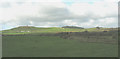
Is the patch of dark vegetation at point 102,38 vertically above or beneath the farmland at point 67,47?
above

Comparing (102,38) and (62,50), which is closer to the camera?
(62,50)

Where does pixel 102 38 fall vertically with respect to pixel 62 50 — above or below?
above

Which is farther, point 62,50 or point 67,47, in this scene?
point 67,47

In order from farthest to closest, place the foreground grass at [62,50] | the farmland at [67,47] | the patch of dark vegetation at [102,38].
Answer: the patch of dark vegetation at [102,38]
the farmland at [67,47]
the foreground grass at [62,50]

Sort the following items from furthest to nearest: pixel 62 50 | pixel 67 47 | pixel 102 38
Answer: pixel 102 38 < pixel 67 47 < pixel 62 50

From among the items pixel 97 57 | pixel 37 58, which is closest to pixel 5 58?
pixel 37 58

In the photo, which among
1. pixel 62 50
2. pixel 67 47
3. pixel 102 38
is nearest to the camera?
pixel 62 50

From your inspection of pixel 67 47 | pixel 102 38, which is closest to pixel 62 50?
pixel 67 47

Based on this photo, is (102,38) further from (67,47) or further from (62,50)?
(62,50)

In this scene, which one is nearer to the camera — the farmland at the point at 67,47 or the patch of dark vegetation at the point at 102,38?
the farmland at the point at 67,47

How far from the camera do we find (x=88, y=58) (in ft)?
51.7

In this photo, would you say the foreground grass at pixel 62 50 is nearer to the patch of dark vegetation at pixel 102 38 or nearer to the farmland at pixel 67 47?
the farmland at pixel 67 47

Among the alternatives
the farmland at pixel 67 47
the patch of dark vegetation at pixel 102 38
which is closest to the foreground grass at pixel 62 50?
the farmland at pixel 67 47

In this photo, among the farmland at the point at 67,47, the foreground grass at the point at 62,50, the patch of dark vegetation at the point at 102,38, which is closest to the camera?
the foreground grass at the point at 62,50
